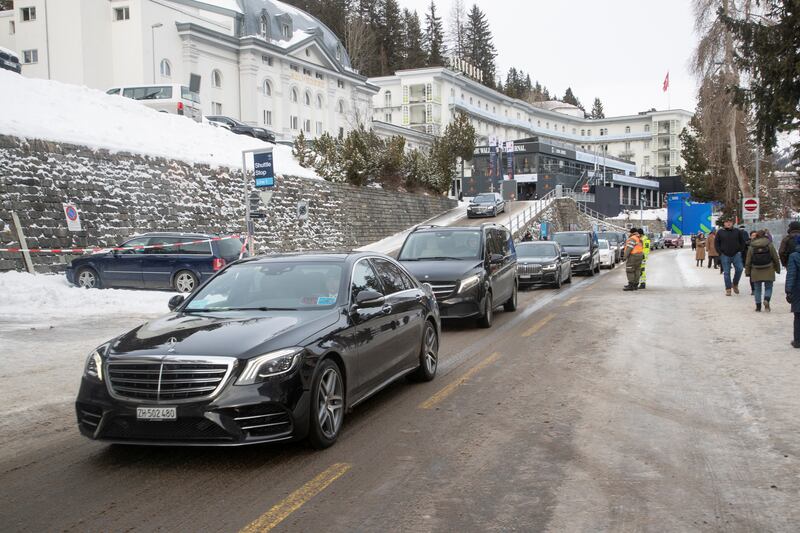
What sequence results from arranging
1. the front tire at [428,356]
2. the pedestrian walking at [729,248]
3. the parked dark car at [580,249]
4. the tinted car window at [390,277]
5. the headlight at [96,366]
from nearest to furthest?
the headlight at [96,366], the tinted car window at [390,277], the front tire at [428,356], the pedestrian walking at [729,248], the parked dark car at [580,249]

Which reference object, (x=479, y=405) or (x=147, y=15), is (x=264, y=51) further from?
(x=479, y=405)

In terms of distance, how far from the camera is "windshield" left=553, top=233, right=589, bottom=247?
27938mm

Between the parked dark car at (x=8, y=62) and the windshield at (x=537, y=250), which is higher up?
the parked dark car at (x=8, y=62)

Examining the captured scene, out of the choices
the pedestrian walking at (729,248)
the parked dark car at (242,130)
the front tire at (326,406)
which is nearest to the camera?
the front tire at (326,406)

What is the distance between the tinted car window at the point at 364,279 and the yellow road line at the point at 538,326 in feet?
17.3

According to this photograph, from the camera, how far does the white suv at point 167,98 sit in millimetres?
34466

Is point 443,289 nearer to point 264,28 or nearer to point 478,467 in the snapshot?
point 478,467

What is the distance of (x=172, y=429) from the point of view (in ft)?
16.2

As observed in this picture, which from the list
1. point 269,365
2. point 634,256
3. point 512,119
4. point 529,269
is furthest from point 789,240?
point 512,119

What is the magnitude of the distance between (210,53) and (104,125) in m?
29.5

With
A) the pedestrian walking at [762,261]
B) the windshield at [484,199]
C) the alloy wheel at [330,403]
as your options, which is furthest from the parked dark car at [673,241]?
the alloy wheel at [330,403]

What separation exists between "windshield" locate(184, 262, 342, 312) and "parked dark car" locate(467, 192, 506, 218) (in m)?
44.2

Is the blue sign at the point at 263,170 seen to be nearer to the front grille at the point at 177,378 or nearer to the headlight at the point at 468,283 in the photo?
the headlight at the point at 468,283

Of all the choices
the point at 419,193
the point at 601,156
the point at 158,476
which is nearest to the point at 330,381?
the point at 158,476
